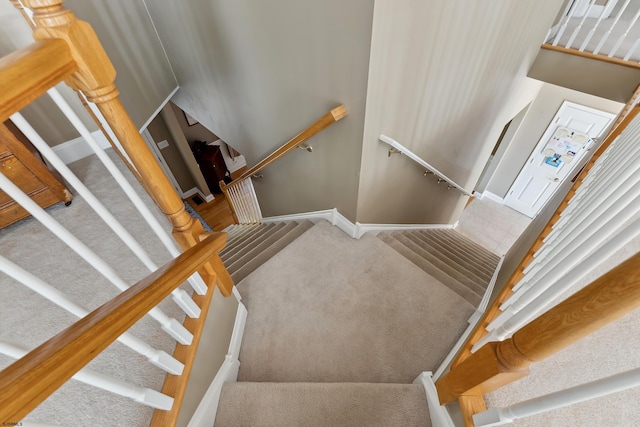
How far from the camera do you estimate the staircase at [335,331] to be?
1.49 metres

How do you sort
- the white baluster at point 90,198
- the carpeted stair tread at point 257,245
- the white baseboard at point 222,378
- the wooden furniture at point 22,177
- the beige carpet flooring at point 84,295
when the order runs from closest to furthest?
the white baluster at point 90,198
the beige carpet flooring at point 84,295
the white baseboard at point 222,378
the wooden furniture at point 22,177
the carpeted stair tread at point 257,245

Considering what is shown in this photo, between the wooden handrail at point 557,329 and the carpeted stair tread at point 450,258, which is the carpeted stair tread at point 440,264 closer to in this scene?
the carpeted stair tread at point 450,258

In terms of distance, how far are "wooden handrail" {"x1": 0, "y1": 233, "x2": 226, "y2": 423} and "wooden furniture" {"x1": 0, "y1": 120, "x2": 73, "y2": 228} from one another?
1.59 metres

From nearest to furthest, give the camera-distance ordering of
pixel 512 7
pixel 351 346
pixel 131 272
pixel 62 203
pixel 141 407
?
pixel 141 407
pixel 131 272
pixel 351 346
pixel 62 203
pixel 512 7

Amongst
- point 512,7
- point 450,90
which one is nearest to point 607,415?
point 450,90

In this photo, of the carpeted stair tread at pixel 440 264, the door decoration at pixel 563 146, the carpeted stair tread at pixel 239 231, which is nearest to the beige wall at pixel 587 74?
the door decoration at pixel 563 146

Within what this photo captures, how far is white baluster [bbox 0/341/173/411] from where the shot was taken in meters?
0.74

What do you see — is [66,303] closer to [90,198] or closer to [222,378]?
[90,198]

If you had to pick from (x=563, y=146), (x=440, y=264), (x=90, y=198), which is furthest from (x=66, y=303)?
(x=563, y=146)

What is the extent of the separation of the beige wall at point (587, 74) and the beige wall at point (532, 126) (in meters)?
1.59

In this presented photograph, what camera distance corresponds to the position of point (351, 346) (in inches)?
76.9

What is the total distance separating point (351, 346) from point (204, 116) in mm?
3513

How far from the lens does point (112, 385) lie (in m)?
0.83

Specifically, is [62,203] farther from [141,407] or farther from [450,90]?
[450,90]
